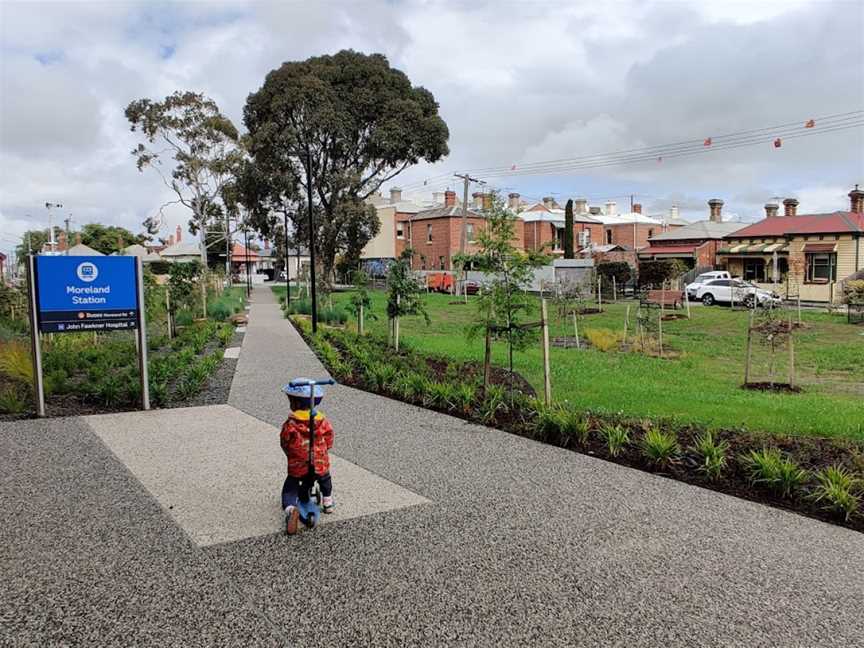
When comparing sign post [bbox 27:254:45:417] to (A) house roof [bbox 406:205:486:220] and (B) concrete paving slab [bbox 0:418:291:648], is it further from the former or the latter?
(A) house roof [bbox 406:205:486:220]

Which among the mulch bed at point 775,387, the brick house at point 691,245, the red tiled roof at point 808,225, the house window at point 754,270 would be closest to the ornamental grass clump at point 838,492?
the mulch bed at point 775,387

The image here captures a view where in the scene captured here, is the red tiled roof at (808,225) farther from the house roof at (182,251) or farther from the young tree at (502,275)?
the house roof at (182,251)

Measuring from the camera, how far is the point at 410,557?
421 cm

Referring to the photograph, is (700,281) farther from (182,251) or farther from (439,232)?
(182,251)

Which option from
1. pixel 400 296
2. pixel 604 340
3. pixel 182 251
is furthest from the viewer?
pixel 182 251

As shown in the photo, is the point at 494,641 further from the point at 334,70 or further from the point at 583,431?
the point at 334,70

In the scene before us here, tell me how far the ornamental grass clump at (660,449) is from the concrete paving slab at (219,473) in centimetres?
230

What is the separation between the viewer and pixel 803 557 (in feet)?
14.1

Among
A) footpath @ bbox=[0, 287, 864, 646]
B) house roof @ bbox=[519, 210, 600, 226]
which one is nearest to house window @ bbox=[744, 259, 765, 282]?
house roof @ bbox=[519, 210, 600, 226]

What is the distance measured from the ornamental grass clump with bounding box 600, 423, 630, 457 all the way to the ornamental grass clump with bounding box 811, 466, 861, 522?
5.55 ft

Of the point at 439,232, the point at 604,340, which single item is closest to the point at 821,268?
the point at 604,340

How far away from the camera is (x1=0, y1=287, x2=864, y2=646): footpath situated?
339 cm

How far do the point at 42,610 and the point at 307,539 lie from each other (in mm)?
1550

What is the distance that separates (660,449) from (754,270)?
4050 centimetres
